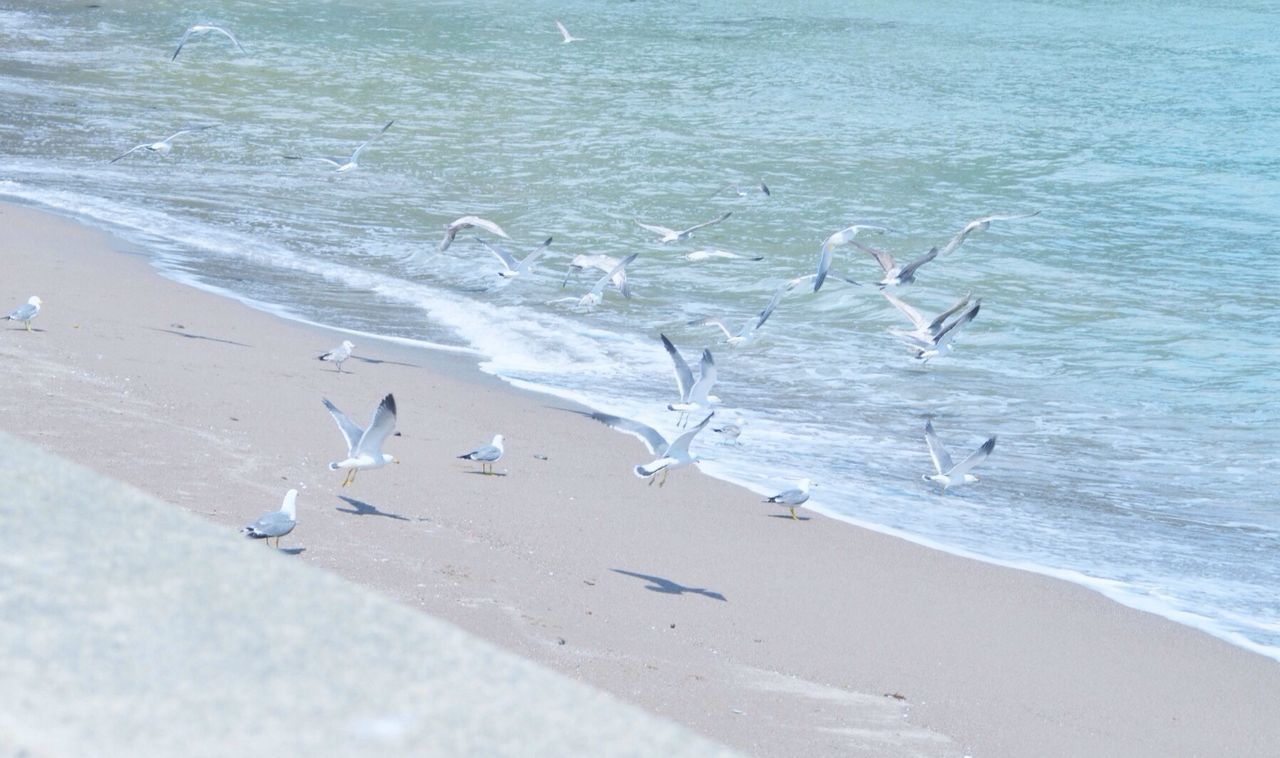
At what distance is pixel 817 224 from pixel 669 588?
1220cm

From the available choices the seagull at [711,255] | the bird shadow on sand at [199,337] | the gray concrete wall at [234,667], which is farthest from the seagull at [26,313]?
the gray concrete wall at [234,667]

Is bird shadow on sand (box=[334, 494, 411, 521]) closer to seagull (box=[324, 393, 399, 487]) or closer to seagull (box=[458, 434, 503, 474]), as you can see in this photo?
seagull (box=[324, 393, 399, 487])

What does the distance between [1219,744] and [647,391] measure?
18.0 feet

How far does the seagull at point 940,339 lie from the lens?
9906mm

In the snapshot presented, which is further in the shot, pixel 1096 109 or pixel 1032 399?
pixel 1096 109

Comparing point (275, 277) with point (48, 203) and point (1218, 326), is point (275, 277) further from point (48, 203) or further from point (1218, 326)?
point (1218, 326)

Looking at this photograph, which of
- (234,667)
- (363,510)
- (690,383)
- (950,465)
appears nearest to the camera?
Answer: (234,667)

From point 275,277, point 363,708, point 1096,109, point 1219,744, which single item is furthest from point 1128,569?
point 1096,109

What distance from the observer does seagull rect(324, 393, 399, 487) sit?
6.05 meters

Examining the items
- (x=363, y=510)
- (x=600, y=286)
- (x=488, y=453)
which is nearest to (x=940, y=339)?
(x=600, y=286)

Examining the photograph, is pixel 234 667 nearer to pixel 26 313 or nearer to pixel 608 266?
pixel 26 313

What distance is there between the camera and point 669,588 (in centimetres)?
561

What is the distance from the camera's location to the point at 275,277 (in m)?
12.6

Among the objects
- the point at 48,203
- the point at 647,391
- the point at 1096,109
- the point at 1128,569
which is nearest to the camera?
the point at 1128,569
